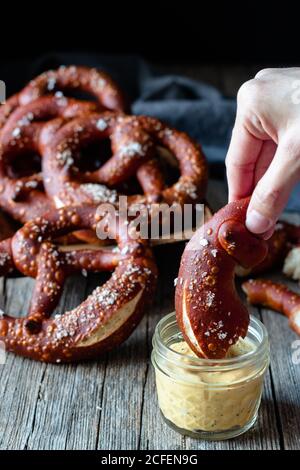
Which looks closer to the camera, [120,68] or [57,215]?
[57,215]

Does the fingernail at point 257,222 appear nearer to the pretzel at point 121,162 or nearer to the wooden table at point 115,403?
the wooden table at point 115,403

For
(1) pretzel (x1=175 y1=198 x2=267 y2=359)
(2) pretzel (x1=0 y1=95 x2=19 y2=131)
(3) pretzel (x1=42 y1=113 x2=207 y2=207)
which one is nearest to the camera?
(1) pretzel (x1=175 y1=198 x2=267 y2=359)

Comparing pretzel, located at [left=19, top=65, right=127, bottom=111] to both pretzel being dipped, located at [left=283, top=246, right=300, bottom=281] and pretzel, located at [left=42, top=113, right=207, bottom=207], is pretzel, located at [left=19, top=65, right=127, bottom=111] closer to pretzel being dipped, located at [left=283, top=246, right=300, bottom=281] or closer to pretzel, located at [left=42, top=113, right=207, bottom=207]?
pretzel, located at [left=42, top=113, right=207, bottom=207]

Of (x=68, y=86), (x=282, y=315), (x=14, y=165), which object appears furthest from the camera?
(x=68, y=86)

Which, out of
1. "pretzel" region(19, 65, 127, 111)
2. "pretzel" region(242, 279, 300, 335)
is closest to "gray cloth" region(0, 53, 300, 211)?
"pretzel" region(19, 65, 127, 111)

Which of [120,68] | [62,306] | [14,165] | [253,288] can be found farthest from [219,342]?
[120,68]

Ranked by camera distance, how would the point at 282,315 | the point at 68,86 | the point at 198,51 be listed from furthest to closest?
the point at 198,51
the point at 68,86
the point at 282,315

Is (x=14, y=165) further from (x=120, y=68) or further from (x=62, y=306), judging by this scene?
(x=120, y=68)

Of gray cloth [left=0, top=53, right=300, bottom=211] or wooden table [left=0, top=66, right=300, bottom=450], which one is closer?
wooden table [left=0, top=66, right=300, bottom=450]
